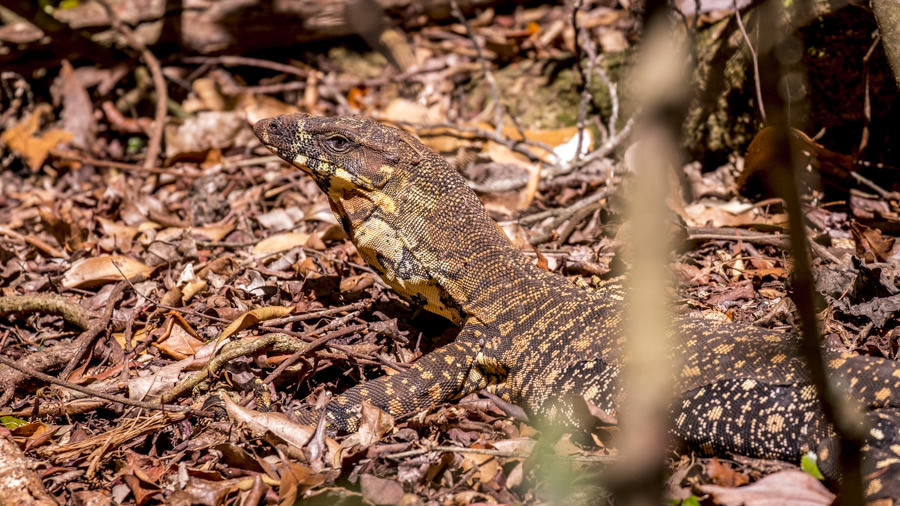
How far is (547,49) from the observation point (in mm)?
9672

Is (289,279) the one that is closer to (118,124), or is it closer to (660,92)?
(660,92)

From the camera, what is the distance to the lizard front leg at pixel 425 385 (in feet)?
15.3

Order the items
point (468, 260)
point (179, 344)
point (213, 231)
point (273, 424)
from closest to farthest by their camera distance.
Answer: point (273, 424) < point (468, 260) < point (179, 344) < point (213, 231)

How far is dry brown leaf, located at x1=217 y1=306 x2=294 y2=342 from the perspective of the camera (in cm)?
535

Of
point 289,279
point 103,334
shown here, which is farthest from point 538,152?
point 103,334

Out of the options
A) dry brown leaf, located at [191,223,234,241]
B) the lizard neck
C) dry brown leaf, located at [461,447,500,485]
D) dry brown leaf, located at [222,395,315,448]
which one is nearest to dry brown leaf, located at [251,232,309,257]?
dry brown leaf, located at [191,223,234,241]

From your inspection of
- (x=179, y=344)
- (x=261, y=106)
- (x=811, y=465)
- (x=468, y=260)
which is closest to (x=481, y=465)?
(x=468, y=260)

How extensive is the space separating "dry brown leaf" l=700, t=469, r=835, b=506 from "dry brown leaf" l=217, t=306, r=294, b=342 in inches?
129

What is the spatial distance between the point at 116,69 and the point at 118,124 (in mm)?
767

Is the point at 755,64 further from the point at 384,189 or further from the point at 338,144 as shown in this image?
the point at 338,144

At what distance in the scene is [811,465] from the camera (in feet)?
12.7

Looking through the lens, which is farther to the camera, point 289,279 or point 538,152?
Answer: point 538,152

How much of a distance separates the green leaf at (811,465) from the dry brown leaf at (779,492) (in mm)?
69

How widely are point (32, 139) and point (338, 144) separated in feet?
22.2
